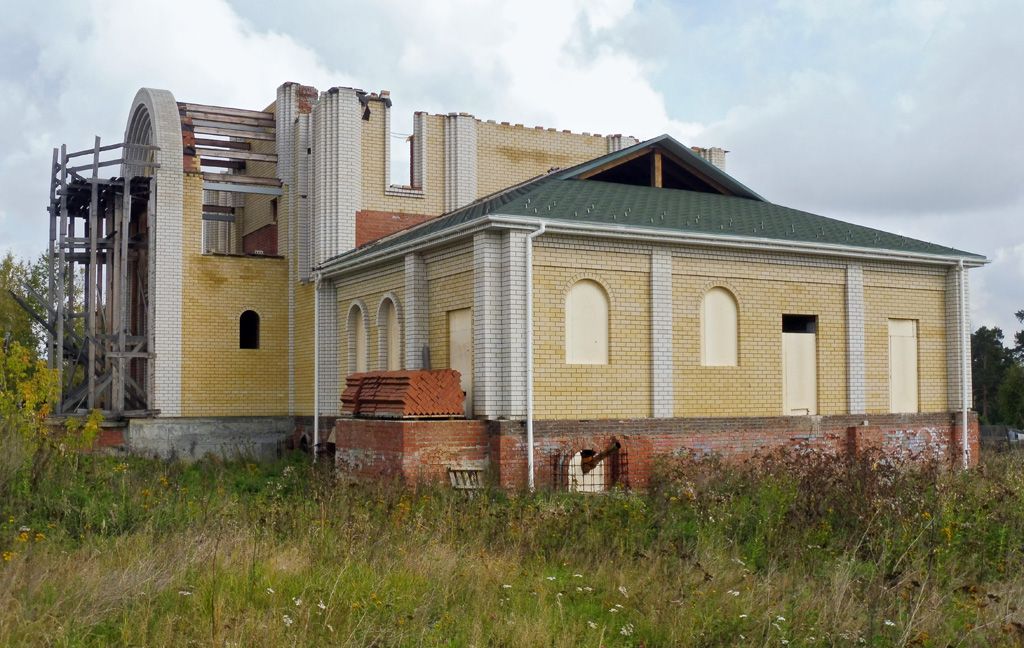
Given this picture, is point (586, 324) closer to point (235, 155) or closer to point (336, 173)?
point (336, 173)

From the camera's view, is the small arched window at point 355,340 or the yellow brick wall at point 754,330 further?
the small arched window at point 355,340

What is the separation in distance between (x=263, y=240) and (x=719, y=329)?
12.9 metres

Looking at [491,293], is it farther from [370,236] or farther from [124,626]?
[124,626]

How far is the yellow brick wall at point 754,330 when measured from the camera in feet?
60.2

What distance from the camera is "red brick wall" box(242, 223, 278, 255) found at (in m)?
26.3

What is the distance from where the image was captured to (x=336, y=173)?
24.1 meters

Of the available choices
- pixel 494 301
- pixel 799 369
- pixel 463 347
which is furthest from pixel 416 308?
pixel 799 369

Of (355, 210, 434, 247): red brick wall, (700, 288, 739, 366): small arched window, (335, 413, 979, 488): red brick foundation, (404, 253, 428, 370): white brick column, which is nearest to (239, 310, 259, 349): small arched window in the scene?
(355, 210, 434, 247): red brick wall

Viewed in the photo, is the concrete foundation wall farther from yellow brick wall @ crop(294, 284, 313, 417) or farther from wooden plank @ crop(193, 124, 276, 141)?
wooden plank @ crop(193, 124, 276, 141)

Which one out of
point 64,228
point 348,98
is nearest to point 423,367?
point 348,98

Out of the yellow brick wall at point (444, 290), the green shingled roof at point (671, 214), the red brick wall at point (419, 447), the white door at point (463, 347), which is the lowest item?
the red brick wall at point (419, 447)

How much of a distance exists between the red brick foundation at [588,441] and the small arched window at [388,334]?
2.16 meters

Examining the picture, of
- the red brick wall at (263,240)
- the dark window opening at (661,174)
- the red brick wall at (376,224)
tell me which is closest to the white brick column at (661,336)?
the dark window opening at (661,174)

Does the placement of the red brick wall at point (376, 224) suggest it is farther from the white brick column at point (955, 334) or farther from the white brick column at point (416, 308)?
the white brick column at point (955, 334)
